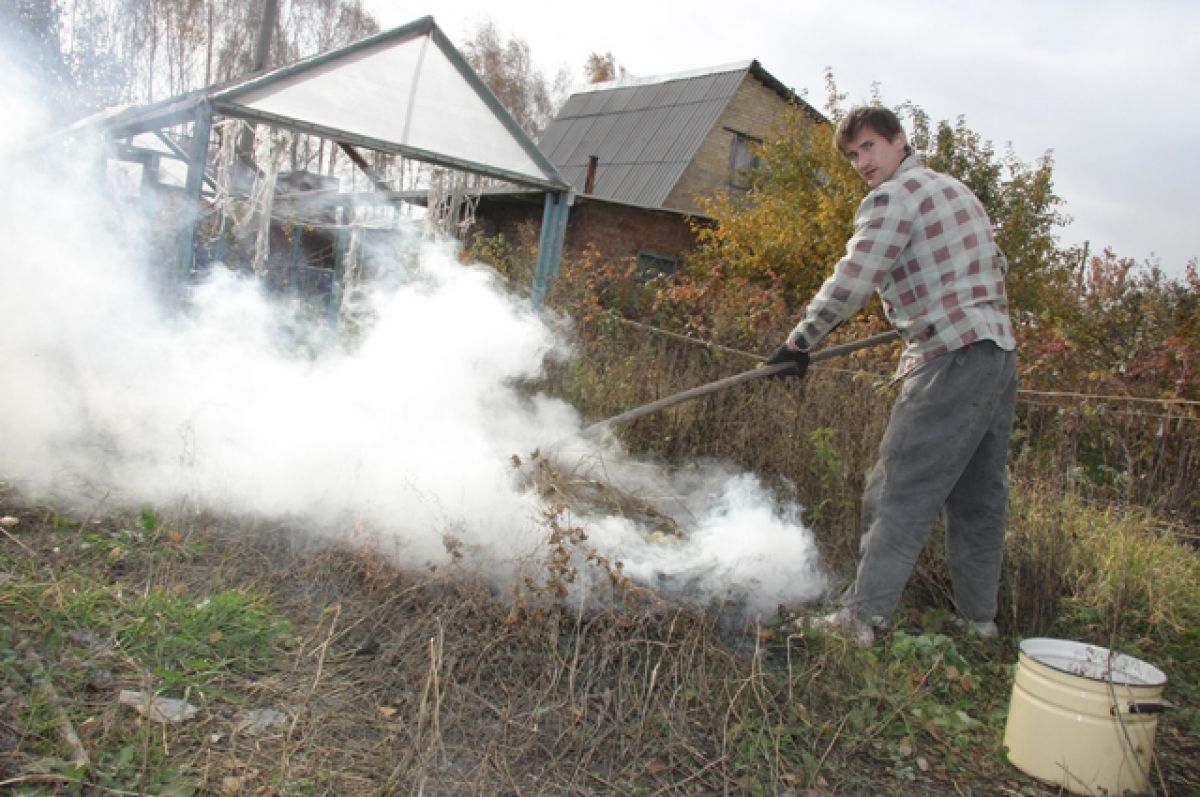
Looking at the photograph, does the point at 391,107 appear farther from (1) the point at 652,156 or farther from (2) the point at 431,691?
(1) the point at 652,156

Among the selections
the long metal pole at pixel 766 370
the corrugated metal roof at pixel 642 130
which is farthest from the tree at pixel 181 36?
the long metal pole at pixel 766 370

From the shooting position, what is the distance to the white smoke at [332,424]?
12.5 feet

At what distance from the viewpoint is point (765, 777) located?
2.67 meters

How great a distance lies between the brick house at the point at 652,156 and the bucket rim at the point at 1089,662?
1484cm

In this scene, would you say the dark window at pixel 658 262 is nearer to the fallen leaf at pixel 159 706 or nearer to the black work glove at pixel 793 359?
the black work glove at pixel 793 359

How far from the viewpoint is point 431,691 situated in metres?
2.87

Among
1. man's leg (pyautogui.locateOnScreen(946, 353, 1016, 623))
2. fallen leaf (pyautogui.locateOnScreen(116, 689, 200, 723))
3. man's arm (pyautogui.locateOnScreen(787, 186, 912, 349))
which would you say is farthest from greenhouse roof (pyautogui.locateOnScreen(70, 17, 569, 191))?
man's leg (pyautogui.locateOnScreen(946, 353, 1016, 623))

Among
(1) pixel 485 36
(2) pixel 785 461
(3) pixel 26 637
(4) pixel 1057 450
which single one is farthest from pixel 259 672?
(1) pixel 485 36

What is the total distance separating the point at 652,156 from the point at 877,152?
713 inches

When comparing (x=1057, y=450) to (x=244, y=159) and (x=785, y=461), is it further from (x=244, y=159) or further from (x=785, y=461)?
(x=244, y=159)

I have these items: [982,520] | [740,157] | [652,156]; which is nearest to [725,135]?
[740,157]

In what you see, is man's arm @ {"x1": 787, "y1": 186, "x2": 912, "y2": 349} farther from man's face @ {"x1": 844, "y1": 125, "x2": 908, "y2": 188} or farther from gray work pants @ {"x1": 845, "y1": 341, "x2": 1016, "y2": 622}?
gray work pants @ {"x1": 845, "y1": 341, "x2": 1016, "y2": 622}

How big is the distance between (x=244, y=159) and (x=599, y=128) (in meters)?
11.9

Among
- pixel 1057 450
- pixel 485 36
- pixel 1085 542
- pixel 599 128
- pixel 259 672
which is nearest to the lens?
pixel 259 672
